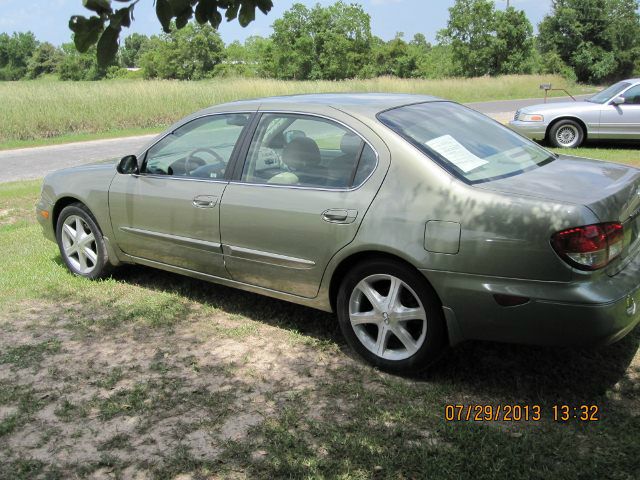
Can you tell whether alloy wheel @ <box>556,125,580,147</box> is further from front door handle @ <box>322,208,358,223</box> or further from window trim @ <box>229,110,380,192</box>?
front door handle @ <box>322,208,358,223</box>

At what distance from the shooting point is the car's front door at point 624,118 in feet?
38.5

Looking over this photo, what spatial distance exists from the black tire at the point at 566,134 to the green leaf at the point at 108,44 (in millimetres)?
11386

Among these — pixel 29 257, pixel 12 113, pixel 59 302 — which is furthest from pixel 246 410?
pixel 12 113

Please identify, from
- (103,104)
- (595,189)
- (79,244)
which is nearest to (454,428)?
(595,189)

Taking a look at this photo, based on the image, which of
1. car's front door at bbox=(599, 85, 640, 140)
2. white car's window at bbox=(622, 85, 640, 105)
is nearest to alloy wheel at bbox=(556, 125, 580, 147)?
car's front door at bbox=(599, 85, 640, 140)

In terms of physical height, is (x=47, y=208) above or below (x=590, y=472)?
above

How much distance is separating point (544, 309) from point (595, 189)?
0.78 metres

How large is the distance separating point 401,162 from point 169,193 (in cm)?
194

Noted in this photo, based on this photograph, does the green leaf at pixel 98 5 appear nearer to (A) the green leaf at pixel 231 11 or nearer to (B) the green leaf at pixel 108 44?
(B) the green leaf at pixel 108 44

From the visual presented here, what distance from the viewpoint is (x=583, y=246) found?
305 centimetres

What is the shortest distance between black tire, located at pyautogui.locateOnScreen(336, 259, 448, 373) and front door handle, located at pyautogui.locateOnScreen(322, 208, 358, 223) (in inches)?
10.9

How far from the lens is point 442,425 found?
3152 mm

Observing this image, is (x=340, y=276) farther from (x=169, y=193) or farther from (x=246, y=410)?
(x=169, y=193)

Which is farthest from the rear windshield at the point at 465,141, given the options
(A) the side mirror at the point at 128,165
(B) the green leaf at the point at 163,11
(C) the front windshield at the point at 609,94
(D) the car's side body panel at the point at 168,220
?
(C) the front windshield at the point at 609,94
